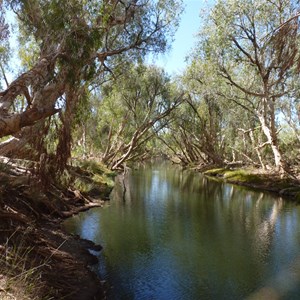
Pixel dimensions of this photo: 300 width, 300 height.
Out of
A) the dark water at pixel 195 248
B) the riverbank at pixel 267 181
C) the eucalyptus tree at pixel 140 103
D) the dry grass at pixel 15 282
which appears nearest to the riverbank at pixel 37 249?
the dry grass at pixel 15 282

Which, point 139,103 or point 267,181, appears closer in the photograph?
point 267,181

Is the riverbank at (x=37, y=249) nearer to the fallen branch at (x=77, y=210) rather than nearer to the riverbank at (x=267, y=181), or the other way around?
the fallen branch at (x=77, y=210)

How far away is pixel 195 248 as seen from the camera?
12.9 meters

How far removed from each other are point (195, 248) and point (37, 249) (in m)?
5.98

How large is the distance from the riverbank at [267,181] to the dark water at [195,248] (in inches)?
157

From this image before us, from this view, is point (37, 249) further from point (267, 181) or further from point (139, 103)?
point (139, 103)

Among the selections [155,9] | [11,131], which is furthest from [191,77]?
[11,131]

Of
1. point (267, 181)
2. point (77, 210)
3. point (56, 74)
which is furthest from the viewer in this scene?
point (267, 181)

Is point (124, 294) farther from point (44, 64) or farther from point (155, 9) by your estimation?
point (155, 9)

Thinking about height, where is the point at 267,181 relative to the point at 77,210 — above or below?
above

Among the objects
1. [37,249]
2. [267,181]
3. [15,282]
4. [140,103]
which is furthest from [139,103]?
[15,282]

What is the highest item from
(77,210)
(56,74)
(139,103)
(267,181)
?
(139,103)

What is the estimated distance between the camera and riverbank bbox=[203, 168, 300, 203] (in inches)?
1043

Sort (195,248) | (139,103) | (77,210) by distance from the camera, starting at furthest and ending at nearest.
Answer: (139,103), (77,210), (195,248)
